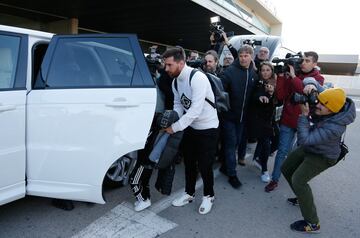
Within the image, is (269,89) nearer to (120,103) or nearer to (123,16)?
(120,103)

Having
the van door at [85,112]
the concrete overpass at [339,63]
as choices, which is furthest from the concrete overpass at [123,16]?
the concrete overpass at [339,63]

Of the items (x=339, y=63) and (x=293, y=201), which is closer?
(x=293, y=201)

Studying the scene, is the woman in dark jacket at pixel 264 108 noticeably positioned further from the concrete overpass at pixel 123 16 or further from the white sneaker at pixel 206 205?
the concrete overpass at pixel 123 16

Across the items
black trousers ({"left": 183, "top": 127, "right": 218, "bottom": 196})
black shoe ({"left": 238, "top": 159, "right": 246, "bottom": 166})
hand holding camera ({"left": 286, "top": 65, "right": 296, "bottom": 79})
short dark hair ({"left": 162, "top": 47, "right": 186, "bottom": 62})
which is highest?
short dark hair ({"left": 162, "top": 47, "right": 186, "bottom": 62})

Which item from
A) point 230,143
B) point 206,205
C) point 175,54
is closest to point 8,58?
point 175,54

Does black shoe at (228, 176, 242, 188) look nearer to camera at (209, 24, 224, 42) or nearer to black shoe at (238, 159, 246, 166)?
black shoe at (238, 159, 246, 166)

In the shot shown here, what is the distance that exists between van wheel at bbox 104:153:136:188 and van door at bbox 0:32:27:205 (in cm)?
85

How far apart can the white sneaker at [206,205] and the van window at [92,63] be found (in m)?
1.47

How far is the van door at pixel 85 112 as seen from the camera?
2504 mm

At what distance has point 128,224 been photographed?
2783 millimetres

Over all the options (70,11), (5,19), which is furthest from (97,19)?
(5,19)

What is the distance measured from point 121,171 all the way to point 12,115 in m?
1.28

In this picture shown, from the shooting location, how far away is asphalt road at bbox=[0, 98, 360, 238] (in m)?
2.67

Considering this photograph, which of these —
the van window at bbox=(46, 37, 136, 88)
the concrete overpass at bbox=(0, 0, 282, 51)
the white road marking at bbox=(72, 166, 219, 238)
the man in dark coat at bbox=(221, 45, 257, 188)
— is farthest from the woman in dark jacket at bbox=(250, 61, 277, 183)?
the concrete overpass at bbox=(0, 0, 282, 51)
